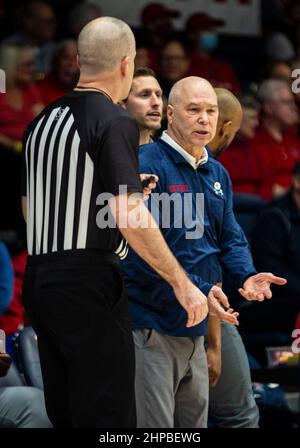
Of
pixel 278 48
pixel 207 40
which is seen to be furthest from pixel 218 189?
pixel 278 48

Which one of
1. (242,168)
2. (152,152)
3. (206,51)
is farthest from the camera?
(206,51)

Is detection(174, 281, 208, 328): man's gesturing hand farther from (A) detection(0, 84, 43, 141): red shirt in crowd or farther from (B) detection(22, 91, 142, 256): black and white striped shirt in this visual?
(A) detection(0, 84, 43, 141): red shirt in crowd

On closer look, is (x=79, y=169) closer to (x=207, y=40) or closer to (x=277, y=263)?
(x=277, y=263)

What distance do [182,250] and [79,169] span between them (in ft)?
2.01

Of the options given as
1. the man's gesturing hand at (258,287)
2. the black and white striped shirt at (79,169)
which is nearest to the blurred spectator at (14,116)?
the man's gesturing hand at (258,287)

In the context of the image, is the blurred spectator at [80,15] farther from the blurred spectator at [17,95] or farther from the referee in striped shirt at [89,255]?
the referee in striped shirt at [89,255]

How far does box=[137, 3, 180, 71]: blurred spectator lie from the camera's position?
799cm

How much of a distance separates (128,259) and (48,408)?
0.61 meters

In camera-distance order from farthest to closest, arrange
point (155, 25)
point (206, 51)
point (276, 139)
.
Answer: point (206, 51)
point (155, 25)
point (276, 139)

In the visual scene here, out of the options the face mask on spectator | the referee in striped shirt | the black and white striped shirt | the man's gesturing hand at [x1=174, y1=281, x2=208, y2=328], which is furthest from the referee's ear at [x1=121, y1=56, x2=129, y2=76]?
the face mask on spectator

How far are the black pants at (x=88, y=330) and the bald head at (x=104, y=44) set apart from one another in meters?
0.60

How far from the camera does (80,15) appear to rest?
24.8 feet

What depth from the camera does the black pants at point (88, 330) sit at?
10.8ft

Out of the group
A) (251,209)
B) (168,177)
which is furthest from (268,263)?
(168,177)
